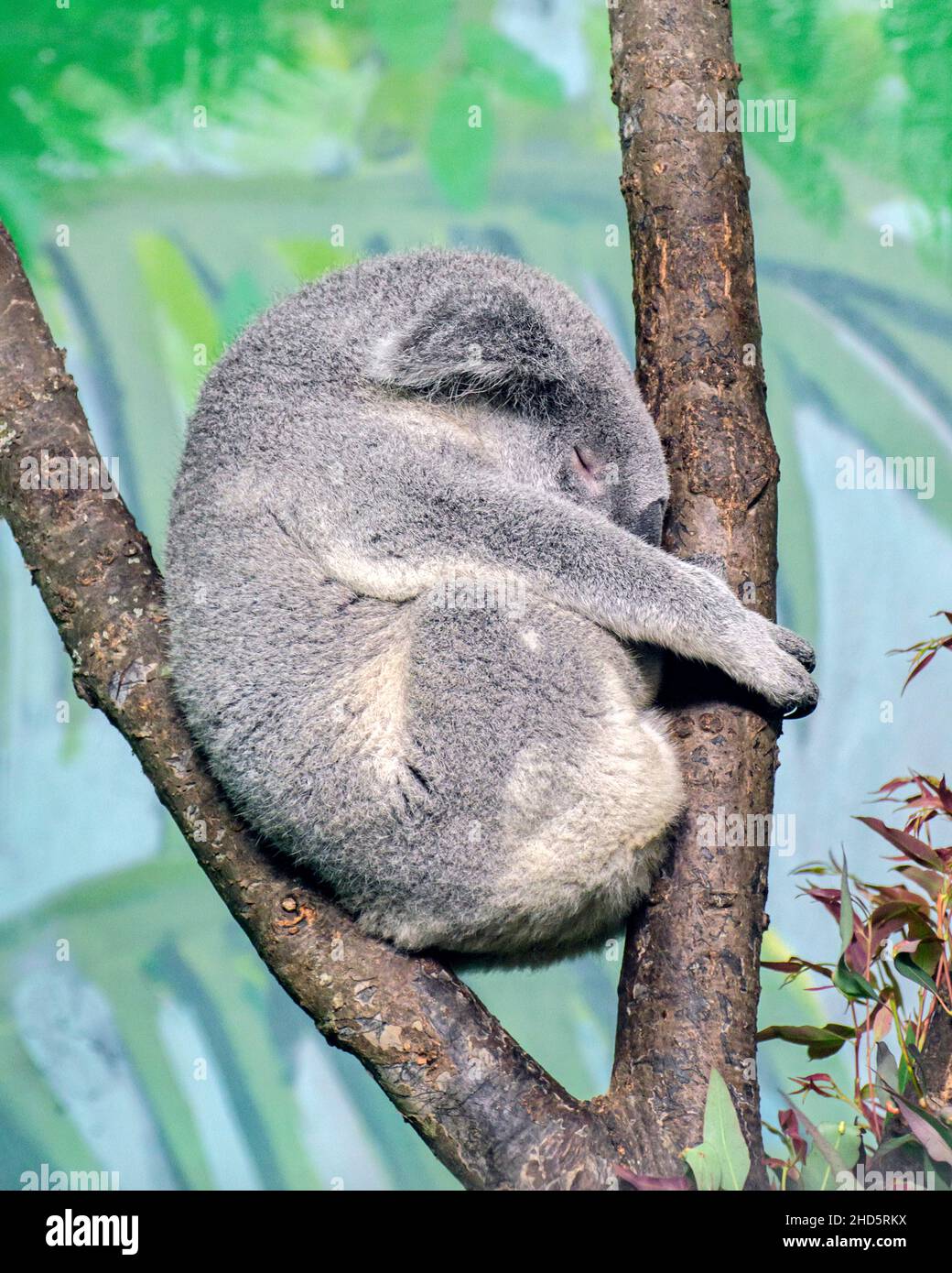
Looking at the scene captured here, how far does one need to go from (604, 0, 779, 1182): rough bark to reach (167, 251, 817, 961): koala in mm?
78

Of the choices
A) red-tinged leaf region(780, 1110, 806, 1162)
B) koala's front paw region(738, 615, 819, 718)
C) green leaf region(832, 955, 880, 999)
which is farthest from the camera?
koala's front paw region(738, 615, 819, 718)

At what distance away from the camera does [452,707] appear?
2.12 meters

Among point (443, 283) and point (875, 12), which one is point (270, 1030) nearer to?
point (443, 283)

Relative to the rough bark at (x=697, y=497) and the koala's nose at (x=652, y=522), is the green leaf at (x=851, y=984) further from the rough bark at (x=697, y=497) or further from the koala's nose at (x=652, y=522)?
the koala's nose at (x=652, y=522)

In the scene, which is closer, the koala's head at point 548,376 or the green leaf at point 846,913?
the green leaf at point 846,913

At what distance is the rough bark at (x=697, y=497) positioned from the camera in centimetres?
200

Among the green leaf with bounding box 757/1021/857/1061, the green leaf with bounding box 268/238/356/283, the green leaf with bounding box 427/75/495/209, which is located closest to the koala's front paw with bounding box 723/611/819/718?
the green leaf with bounding box 757/1021/857/1061

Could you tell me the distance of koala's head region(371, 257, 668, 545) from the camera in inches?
92.8

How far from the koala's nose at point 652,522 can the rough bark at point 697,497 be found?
0.04m

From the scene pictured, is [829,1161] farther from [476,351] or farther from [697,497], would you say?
[476,351]

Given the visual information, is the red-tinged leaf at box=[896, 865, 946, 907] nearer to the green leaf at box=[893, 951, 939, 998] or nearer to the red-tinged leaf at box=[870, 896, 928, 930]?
the red-tinged leaf at box=[870, 896, 928, 930]

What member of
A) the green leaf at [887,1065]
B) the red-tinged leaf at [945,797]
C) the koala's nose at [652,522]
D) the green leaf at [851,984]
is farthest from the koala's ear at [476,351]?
the green leaf at [887,1065]

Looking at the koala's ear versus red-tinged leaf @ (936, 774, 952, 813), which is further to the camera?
the koala's ear

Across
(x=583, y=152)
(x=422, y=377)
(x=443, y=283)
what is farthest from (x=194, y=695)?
(x=583, y=152)
